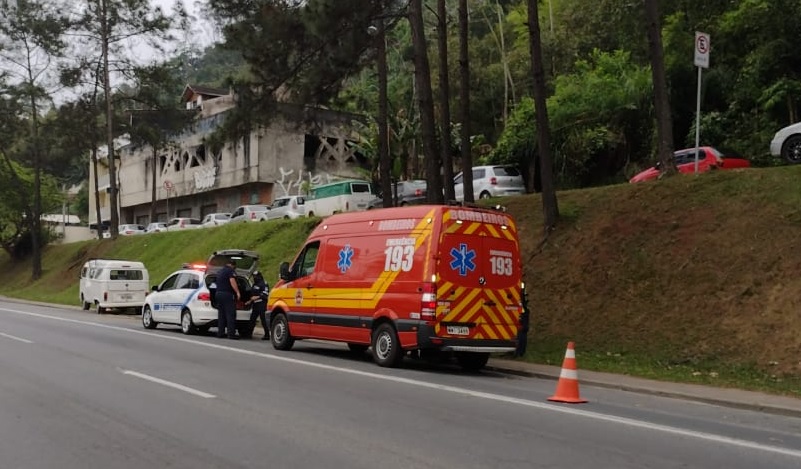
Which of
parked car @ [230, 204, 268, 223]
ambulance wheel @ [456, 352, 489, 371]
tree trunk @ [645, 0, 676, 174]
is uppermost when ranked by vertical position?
tree trunk @ [645, 0, 676, 174]

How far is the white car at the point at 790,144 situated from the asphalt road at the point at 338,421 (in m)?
11.0

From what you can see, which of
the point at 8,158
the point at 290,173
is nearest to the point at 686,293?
the point at 290,173

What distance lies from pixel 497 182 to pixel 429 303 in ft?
55.1

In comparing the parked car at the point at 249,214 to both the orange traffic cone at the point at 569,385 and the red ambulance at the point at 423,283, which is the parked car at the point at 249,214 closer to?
the red ambulance at the point at 423,283

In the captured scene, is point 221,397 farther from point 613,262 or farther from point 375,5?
point 375,5

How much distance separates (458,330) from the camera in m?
12.0

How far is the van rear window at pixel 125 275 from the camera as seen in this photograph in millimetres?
27719

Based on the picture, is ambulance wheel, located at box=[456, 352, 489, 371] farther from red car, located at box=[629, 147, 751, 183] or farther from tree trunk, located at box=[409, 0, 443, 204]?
red car, located at box=[629, 147, 751, 183]

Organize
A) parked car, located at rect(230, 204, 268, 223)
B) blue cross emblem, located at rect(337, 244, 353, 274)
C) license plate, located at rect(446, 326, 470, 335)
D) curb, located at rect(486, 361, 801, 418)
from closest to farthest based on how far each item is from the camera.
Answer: curb, located at rect(486, 361, 801, 418) < license plate, located at rect(446, 326, 470, 335) < blue cross emblem, located at rect(337, 244, 353, 274) < parked car, located at rect(230, 204, 268, 223)

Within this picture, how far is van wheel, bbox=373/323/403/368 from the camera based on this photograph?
12320mm

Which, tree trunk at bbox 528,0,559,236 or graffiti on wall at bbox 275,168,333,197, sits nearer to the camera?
tree trunk at bbox 528,0,559,236

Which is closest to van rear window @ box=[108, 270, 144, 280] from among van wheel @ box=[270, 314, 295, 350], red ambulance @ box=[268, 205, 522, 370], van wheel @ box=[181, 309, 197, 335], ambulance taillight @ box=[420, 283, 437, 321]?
van wheel @ box=[181, 309, 197, 335]

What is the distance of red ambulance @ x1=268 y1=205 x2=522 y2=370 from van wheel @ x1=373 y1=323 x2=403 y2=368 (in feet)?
0.06

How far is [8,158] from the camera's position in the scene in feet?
174
